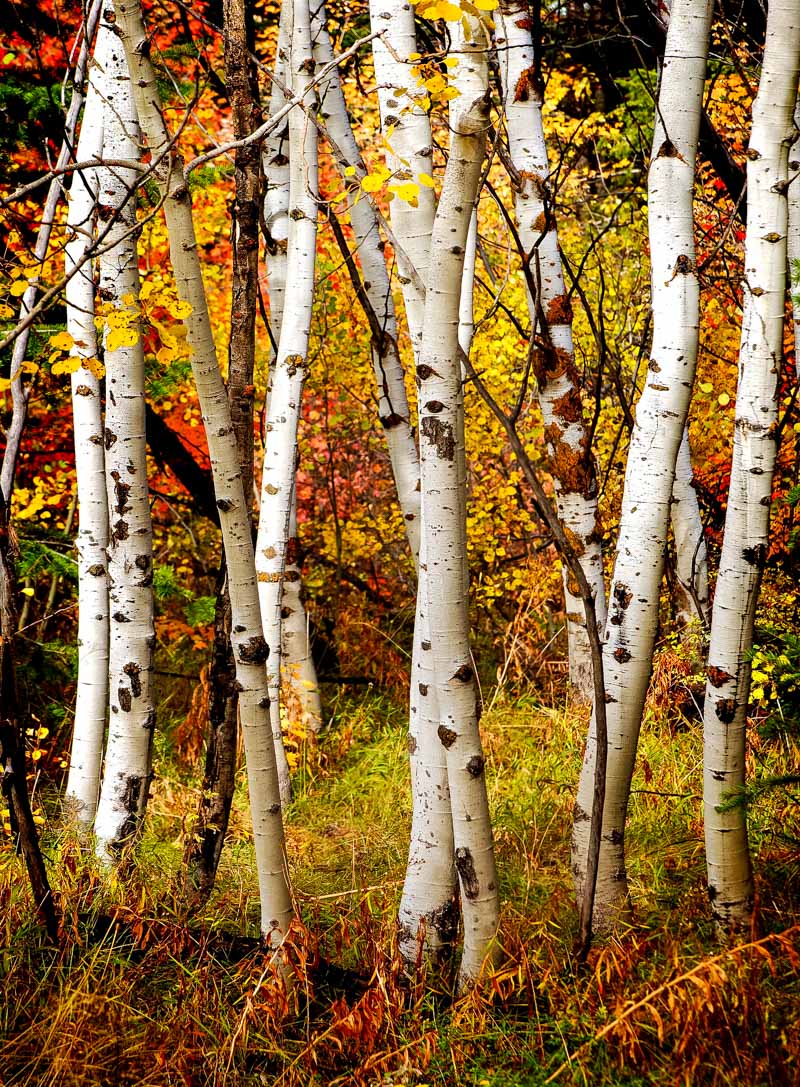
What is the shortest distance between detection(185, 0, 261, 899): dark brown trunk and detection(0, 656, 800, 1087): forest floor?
28cm

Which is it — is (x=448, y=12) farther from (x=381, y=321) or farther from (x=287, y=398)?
(x=381, y=321)

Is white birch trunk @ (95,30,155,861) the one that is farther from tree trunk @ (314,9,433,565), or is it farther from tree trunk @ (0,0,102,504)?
tree trunk @ (314,9,433,565)

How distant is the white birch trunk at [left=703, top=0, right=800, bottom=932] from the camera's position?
2482 mm

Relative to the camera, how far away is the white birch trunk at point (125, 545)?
3.53m

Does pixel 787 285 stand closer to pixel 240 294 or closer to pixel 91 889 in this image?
pixel 240 294

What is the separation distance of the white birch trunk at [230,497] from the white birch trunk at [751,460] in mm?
1298

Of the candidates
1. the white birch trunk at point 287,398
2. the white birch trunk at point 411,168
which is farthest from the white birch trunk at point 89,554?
the white birch trunk at point 411,168

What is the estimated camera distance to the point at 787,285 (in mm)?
2500

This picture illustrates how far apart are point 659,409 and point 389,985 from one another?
1.91 m

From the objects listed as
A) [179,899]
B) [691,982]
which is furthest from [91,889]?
[691,982]

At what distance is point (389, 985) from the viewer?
271cm

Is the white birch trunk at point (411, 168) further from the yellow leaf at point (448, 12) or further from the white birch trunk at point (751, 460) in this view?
the white birch trunk at point (751, 460)

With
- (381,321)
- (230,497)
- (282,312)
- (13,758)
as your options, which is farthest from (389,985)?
(282,312)

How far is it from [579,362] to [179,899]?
5.15 meters
